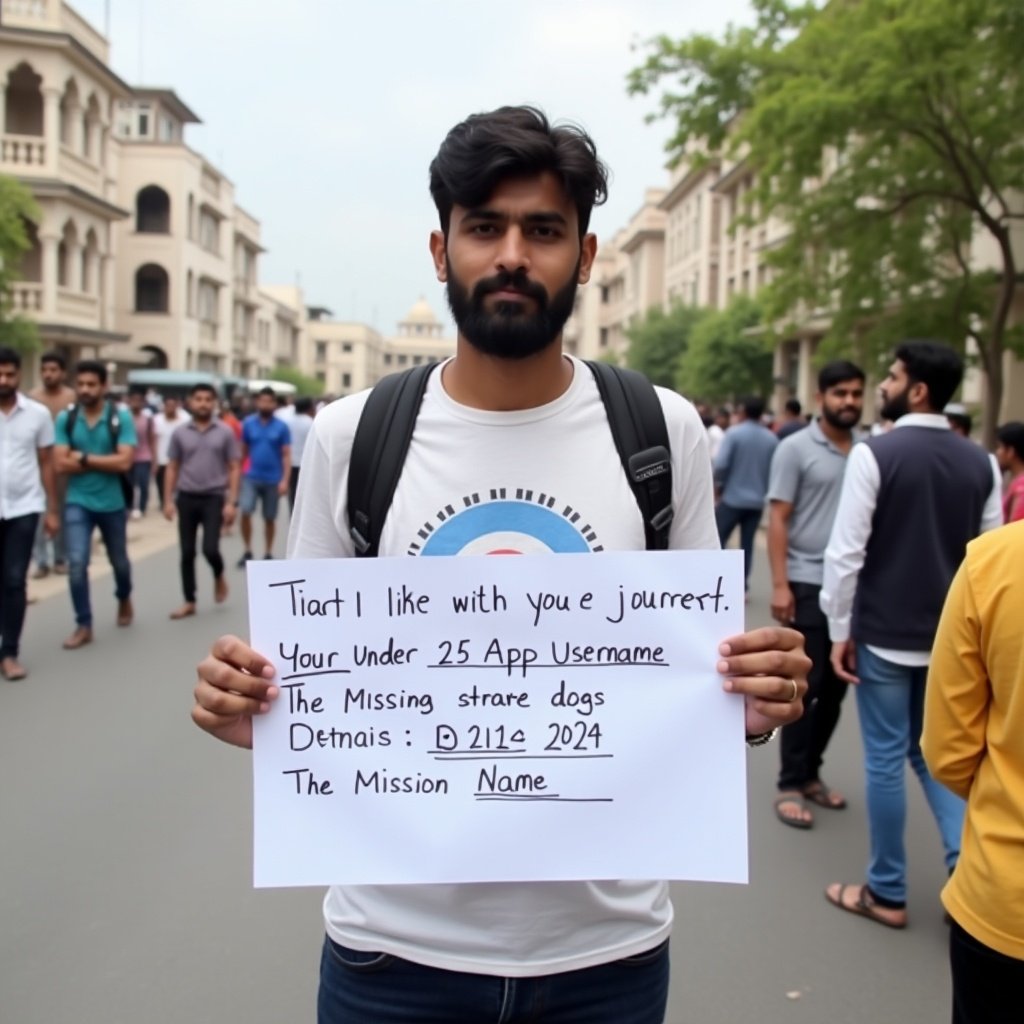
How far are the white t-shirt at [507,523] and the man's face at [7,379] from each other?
6019 mm

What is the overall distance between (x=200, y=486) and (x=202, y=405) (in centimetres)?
91

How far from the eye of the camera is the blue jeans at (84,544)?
8117mm

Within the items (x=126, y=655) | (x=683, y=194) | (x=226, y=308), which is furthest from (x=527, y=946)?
(x=683, y=194)

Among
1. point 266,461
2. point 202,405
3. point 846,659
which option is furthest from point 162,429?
point 846,659

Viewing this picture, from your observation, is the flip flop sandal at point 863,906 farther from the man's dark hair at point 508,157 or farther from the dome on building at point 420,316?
the dome on building at point 420,316

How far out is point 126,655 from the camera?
309 inches

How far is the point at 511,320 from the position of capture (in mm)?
1818

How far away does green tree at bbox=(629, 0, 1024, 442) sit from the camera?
1403 cm

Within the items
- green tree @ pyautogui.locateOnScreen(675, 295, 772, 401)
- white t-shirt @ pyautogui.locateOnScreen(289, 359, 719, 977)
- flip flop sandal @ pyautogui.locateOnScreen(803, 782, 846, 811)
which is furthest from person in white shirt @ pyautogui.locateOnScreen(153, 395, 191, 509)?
green tree @ pyautogui.locateOnScreen(675, 295, 772, 401)

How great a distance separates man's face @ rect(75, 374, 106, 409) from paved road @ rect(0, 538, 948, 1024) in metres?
3.02

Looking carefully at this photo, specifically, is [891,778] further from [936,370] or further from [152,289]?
[152,289]

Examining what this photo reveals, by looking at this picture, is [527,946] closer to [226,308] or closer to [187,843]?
[187,843]

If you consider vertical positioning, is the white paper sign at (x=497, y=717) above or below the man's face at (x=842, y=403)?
below

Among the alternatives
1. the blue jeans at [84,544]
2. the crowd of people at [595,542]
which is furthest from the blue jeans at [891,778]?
the blue jeans at [84,544]
